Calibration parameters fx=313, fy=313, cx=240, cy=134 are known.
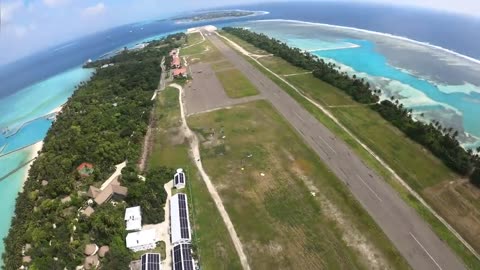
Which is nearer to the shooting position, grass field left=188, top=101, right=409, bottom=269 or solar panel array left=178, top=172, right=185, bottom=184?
grass field left=188, top=101, right=409, bottom=269

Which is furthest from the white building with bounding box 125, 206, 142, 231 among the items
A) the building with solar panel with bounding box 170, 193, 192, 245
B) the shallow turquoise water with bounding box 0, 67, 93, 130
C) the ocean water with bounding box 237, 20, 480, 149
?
the shallow turquoise water with bounding box 0, 67, 93, 130

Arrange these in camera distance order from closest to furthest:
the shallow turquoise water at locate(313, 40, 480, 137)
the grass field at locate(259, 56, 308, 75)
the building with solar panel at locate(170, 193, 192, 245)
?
the building with solar panel at locate(170, 193, 192, 245) < the shallow turquoise water at locate(313, 40, 480, 137) < the grass field at locate(259, 56, 308, 75)

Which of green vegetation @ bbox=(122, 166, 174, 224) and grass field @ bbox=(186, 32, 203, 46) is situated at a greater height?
grass field @ bbox=(186, 32, 203, 46)

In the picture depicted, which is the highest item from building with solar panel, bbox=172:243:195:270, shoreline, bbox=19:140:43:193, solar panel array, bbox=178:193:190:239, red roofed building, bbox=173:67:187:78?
red roofed building, bbox=173:67:187:78

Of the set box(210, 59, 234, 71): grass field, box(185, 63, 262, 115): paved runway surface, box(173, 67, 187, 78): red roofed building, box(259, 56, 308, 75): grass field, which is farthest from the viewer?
box(210, 59, 234, 71): grass field

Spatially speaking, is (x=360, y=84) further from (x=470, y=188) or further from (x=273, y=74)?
(x=470, y=188)

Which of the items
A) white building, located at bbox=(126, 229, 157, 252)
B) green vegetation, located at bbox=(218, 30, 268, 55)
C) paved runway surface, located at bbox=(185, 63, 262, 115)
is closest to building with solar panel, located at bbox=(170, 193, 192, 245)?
white building, located at bbox=(126, 229, 157, 252)

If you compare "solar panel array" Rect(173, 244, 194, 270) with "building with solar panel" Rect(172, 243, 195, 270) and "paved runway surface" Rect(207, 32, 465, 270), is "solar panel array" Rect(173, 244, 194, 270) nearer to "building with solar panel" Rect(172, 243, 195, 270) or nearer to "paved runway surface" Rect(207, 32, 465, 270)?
"building with solar panel" Rect(172, 243, 195, 270)

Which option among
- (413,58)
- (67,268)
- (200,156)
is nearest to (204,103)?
(200,156)

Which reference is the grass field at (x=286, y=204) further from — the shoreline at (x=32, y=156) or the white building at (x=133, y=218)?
the shoreline at (x=32, y=156)
